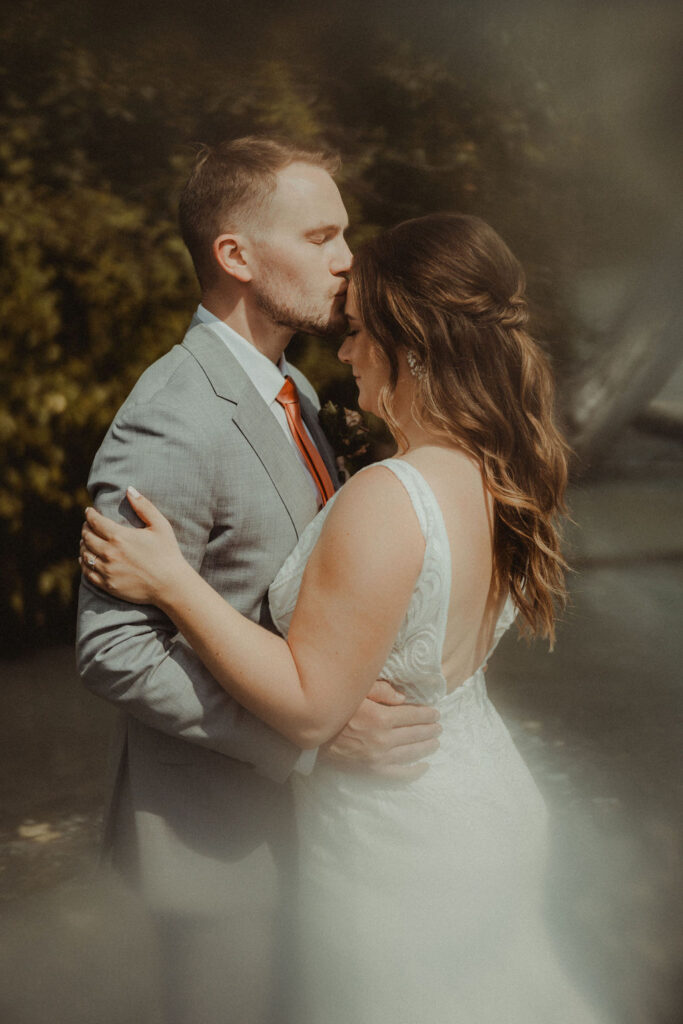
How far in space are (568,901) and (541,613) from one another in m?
0.72

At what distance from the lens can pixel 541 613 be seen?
1.34m

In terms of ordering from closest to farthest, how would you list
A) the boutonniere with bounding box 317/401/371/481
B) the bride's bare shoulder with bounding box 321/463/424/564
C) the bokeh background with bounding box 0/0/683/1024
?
the bride's bare shoulder with bounding box 321/463/424/564
the boutonniere with bounding box 317/401/371/481
the bokeh background with bounding box 0/0/683/1024

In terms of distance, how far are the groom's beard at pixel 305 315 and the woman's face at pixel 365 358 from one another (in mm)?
81

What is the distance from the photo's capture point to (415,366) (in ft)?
3.90

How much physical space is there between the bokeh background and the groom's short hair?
639mm

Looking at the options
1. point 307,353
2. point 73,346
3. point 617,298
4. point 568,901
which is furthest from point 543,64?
point 568,901

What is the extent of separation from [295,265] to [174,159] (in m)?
0.80

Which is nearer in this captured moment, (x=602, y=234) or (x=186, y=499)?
(x=186, y=499)

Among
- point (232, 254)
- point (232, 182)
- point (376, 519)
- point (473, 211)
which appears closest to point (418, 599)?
point (376, 519)

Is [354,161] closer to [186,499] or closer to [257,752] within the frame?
[186,499]

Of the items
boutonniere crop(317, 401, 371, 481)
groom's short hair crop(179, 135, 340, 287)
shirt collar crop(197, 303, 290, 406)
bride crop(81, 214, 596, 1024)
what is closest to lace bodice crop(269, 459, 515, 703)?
bride crop(81, 214, 596, 1024)

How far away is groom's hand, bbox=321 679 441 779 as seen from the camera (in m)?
1.22

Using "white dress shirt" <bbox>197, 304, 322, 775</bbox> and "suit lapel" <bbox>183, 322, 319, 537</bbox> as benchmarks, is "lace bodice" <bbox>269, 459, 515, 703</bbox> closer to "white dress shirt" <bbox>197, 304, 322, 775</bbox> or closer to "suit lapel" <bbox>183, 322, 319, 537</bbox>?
"suit lapel" <bbox>183, 322, 319, 537</bbox>

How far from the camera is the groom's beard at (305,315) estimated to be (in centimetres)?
136
